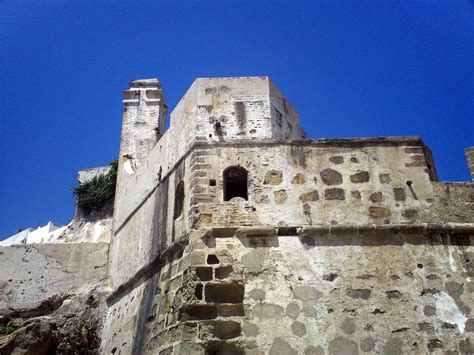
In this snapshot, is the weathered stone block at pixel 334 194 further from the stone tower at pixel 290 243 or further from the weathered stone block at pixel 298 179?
the weathered stone block at pixel 298 179

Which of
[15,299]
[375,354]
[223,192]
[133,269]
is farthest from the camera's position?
[15,299]

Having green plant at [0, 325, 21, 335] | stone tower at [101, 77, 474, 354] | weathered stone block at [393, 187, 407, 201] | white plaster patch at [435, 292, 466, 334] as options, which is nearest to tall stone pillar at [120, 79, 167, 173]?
stone tower at [101, 77, 474, 354]

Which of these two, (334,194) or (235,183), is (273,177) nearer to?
(235,183)

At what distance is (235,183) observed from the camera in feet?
22.2

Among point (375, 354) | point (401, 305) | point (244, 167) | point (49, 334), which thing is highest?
point (244, 167)

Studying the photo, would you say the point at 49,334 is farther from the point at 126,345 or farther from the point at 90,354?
the point at 126,345

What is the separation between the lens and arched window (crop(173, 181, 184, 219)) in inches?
273

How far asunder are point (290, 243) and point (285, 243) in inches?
2.3

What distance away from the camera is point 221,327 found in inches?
218

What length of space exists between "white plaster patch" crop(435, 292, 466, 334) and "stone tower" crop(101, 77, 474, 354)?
12mm

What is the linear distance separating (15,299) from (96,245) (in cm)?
173

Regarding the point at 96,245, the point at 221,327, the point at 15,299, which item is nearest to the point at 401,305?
the point at 221,327

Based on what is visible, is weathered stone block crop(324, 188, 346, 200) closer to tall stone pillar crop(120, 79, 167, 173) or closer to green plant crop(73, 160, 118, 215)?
tall stone pillar crop(120, 79, 167, 173)

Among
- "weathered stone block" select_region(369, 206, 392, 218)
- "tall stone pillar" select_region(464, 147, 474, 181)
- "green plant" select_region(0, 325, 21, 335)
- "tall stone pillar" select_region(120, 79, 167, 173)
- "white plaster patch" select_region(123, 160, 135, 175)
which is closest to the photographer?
"weathered stone block" select_region(369, 206, 392, 218)
